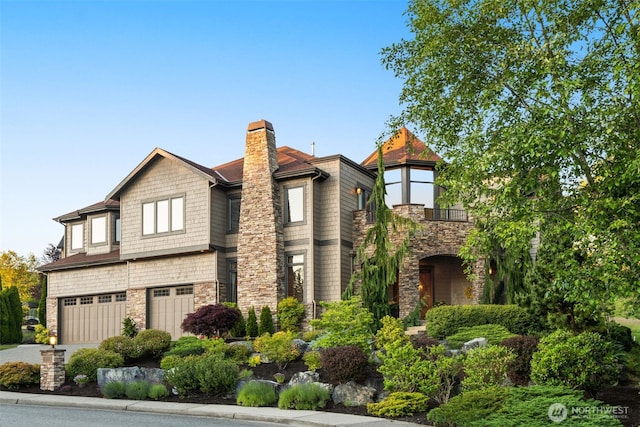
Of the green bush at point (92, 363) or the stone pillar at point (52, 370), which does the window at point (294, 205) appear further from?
the stone pillar at point (52, 370)

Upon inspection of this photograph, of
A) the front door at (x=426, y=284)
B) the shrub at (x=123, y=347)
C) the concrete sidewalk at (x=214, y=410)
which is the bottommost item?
the concrete sidewalk at (x=214, y=410)

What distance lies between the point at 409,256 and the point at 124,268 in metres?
12.6

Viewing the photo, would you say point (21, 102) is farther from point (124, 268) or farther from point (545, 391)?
point (124, 268)

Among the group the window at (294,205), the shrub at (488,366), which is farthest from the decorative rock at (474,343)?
the window at (294,205)

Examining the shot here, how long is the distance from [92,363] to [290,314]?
774 centimetres

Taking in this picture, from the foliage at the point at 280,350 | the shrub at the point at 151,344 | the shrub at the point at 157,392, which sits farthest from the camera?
the shrub at the point at 151,344

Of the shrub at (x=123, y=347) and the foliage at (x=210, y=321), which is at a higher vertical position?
the foliage at (x=210, y=321)

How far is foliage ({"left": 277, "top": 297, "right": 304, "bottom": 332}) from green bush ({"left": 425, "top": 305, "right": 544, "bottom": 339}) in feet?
20.0

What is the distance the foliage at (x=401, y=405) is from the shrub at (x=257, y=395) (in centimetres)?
275

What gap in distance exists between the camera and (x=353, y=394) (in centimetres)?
1484

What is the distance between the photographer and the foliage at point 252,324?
970 inches

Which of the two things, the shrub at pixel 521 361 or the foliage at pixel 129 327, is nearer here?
the shrub at pixel 521 361

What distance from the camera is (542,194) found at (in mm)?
12914

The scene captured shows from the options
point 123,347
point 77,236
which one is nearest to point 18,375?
point 123,347
